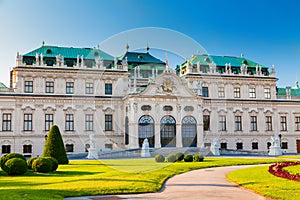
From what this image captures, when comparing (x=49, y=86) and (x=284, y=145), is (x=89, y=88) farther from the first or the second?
(x=284, y=145)

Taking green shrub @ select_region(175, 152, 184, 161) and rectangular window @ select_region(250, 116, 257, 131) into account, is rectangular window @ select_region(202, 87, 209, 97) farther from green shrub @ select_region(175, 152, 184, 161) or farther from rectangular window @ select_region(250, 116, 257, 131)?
green shrub @ select_region(175, 152, 184, 161)

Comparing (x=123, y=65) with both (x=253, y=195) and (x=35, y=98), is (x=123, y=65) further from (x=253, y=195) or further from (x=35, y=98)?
(x=253, y=195)

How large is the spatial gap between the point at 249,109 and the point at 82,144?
25804 mm

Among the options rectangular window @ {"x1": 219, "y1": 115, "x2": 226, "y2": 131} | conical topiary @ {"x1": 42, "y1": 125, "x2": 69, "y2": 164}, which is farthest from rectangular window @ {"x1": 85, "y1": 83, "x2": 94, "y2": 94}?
conical topiary @ {"x1": 42, "y1": 125, "x2": 69, "y2": 164}

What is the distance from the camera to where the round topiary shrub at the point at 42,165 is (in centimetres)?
2198

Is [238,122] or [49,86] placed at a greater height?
[49,86]

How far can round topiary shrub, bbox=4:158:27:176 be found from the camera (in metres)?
21.0

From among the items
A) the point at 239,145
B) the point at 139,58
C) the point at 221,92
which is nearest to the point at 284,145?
the point at 239,145

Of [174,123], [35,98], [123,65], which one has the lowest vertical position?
[174,123]

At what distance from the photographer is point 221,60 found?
5747cm

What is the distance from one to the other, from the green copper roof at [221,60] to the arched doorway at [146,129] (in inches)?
540

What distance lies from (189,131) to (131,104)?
878cm

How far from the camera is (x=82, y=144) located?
156 feet

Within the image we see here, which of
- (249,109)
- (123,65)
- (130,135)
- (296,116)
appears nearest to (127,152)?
(130,135)
